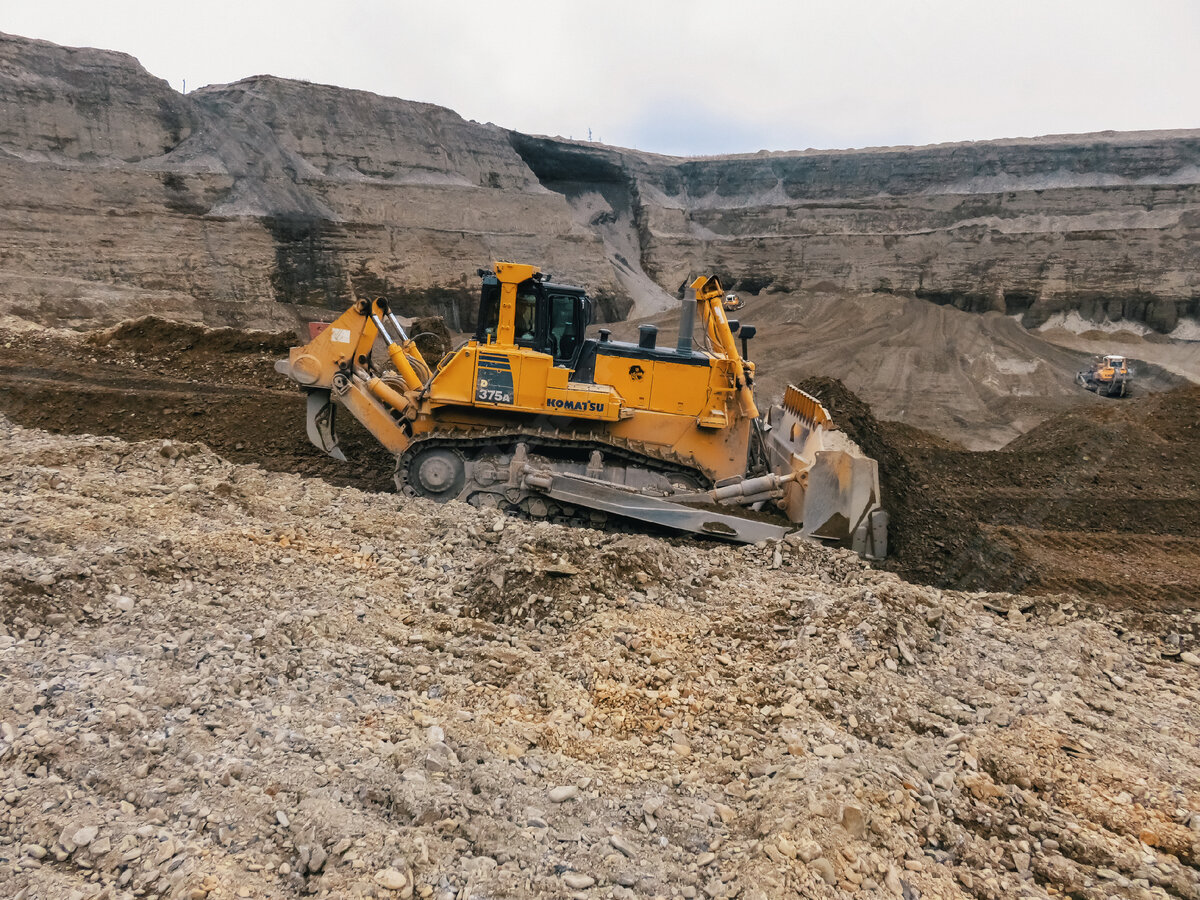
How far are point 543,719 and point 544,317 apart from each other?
15.4 feet

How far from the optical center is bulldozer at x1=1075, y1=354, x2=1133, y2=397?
22062mm

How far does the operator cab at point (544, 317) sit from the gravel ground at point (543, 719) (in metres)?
2.16

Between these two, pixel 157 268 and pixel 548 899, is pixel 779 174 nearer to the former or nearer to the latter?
pixel 157 268

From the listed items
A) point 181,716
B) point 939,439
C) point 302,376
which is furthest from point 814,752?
point 939,439

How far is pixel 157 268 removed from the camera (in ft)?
68.8

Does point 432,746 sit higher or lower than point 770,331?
lower

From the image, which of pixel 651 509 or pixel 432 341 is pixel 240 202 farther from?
pixel 651 509

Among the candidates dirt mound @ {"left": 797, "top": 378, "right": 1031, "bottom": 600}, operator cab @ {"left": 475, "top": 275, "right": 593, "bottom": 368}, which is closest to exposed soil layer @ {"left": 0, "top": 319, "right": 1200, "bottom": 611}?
dirt mound @ {"left": 797, "top": 378, "right": 1031, "bottom": 600}

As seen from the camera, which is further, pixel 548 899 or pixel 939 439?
pixel 939 439

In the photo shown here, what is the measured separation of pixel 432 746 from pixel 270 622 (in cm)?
154

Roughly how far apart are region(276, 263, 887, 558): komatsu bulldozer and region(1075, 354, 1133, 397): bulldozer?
1789 centimetres

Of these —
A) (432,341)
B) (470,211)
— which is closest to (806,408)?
(432,341)

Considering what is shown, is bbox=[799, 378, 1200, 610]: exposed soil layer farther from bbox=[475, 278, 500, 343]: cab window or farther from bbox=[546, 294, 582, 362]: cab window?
bbox=[475, 278, 500, 343]: cab window

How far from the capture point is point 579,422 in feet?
26.6
